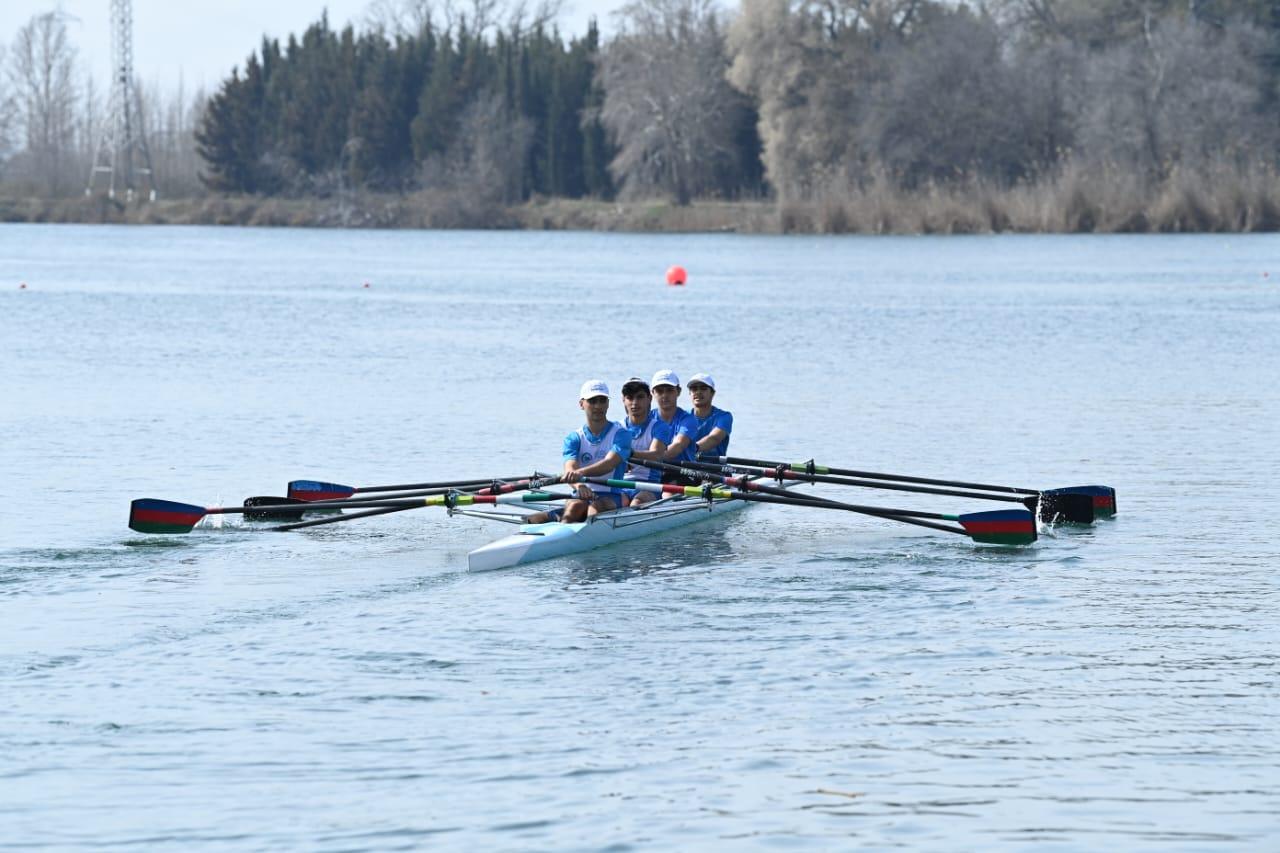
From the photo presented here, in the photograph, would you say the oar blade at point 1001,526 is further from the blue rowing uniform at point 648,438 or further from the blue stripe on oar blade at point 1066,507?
the blue rowing uniform at point 648,438

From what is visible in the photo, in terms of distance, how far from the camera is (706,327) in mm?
35938

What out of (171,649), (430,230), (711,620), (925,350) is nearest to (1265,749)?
(711,620)

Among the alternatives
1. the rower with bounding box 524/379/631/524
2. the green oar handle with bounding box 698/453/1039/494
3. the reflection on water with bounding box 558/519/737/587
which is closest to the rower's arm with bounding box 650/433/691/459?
the green oar handle with bounding box 698/453/1039/494

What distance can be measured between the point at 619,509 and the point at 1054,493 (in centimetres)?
369

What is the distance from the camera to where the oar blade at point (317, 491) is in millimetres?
15414

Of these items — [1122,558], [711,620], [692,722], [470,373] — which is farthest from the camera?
[470,373]

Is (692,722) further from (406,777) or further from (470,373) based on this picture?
(470,373)

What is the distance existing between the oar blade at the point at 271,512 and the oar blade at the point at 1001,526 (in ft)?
17.2

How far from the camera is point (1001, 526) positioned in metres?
14.4

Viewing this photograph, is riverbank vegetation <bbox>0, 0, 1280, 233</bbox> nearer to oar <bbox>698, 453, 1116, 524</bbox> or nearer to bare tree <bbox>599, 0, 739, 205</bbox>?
bare tree <bbox>599, 0, 739, 205</bbox>

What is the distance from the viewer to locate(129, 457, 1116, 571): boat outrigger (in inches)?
539

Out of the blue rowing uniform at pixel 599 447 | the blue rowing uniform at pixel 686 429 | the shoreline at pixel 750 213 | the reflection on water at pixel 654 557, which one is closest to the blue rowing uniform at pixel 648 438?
the blue rowing uniform at pixel 686 429

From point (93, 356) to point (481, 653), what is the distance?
66.9 ft

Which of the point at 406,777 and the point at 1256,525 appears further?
the point at 1256,525
